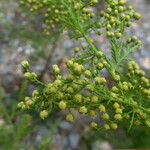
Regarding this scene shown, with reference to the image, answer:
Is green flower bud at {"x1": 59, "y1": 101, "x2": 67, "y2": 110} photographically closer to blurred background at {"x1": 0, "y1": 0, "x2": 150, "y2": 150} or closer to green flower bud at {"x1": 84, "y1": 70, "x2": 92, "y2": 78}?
green flower bud at {"x1": 84, "y1": 70, "x2": 92, "y2": 78}

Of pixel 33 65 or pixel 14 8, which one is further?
pixel 14 8

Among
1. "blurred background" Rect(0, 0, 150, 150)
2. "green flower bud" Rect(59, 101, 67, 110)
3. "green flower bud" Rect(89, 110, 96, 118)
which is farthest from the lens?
"blurred background" Rect(0, 0, 150, 150)

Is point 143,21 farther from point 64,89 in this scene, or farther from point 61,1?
point 64,89

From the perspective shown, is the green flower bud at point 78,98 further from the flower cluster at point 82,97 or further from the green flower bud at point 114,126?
the green flower bud at point 114,126

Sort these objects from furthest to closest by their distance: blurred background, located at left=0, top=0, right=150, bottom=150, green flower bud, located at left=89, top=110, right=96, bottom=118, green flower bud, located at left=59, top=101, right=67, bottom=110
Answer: blurred background, located at left=0, top=0, right=150, bottom=150
green flower bud, located at left=89, top=110, right=96, bottom=118
green flower bud, located at left=59, top=101, right=67, bottom=110

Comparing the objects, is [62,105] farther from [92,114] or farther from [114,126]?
[114,126]

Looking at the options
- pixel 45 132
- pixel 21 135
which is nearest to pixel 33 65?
pixel 45 132

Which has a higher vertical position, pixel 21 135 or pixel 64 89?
pixel 64 89

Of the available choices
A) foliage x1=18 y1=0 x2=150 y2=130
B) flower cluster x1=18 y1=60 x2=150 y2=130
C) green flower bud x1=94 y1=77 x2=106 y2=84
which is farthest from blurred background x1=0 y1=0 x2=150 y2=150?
green flower bud x1=94 y1=77 x2=106 y2=84

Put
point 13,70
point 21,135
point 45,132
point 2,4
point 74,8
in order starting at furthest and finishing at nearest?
1. point 2,4
2. point 13,70
3. point 45,132
4. point 21,135
5. point 74,8
